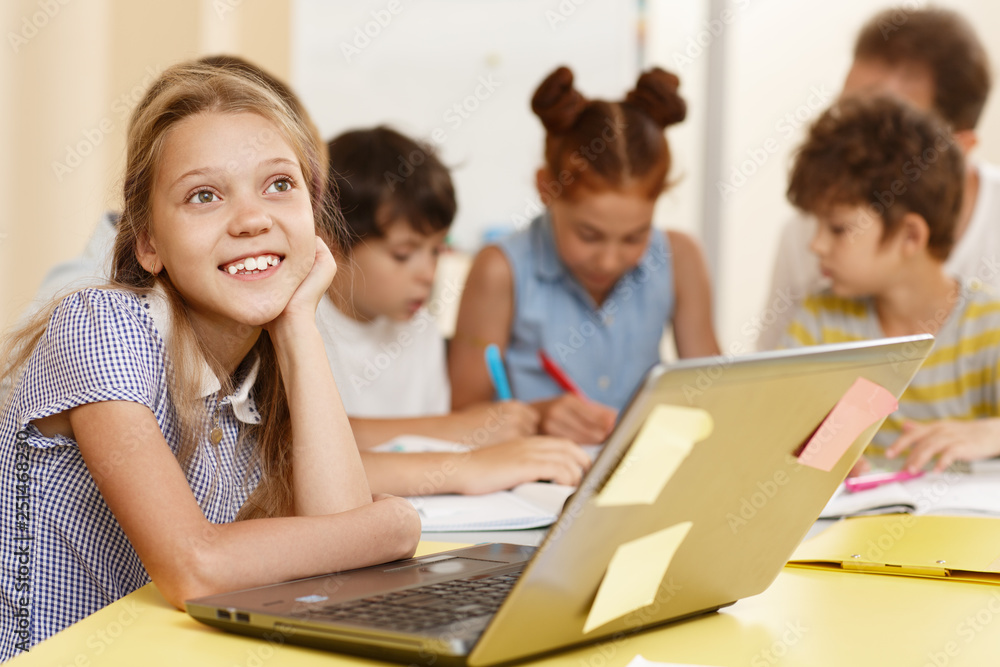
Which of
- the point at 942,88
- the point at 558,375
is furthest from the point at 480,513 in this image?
the point at 942,88

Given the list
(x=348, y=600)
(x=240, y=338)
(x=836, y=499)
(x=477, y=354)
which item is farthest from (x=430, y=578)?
(x=477, y=354)

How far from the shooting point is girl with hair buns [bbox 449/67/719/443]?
155cm

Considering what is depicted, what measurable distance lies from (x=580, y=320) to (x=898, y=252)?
54 centimetres

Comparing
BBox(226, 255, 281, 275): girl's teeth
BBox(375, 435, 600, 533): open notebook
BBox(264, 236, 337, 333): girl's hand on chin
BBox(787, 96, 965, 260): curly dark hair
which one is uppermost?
BBox(787, 96, 965, 260): curly dark hair

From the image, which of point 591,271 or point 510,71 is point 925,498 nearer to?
point 591,271

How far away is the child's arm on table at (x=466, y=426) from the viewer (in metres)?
1.28

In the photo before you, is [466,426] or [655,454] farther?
[466,426]

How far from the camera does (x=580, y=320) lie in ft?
5.74

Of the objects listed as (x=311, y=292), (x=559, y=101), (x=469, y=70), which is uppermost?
(x=469, y=70)

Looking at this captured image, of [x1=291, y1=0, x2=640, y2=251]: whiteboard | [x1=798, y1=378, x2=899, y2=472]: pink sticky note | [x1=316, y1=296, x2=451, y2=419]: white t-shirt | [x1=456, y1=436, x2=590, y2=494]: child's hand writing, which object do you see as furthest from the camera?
[x1=291, y1=0, x2=640, y2=251]: whiteboard

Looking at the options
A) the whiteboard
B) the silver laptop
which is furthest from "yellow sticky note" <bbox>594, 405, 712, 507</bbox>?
the whiteboard

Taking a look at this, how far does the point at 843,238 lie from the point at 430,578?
45.2 inches

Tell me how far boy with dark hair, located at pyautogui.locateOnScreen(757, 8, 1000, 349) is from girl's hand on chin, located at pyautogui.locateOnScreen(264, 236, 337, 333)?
1.10m

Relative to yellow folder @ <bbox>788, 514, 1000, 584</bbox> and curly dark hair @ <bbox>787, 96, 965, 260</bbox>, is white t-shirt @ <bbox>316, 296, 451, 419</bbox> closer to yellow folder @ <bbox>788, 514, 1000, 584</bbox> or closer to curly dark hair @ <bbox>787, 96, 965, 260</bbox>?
curly dark hair @ <bbox>787, 96, 965, 260</bbox>
